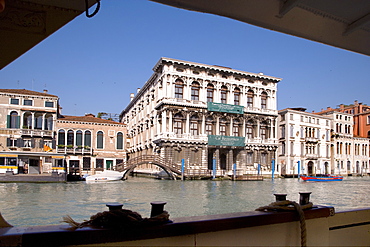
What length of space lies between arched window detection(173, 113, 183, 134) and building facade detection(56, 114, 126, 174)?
4997 mm

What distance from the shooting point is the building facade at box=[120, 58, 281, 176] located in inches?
946

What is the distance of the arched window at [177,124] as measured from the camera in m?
24.3

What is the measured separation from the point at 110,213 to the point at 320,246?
1401 millimetres

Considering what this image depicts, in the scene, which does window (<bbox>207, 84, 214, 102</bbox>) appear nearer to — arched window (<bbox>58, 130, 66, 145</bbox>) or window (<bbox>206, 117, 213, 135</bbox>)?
window (<bbox>206, 117, 213, 135</bbox>)

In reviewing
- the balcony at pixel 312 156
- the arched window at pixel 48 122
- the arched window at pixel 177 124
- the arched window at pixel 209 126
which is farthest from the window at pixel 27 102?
the balcony at pixel 312 156

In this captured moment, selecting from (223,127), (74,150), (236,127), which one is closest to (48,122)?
(74,150)

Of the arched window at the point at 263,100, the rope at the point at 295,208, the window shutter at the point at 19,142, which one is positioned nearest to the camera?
the rope at the point at 295,208

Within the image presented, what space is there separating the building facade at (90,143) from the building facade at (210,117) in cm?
291

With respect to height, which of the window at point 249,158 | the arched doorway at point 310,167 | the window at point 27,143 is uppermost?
the window at point 27,143

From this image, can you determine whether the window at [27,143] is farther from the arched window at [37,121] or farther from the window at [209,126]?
the window at [209,126]

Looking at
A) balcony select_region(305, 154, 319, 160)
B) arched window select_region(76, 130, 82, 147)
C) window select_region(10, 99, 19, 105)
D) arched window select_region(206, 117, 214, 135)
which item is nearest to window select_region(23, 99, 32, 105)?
window select_region(10, 99, 19, 105)

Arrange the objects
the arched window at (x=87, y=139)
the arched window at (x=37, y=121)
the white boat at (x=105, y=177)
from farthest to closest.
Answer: the arched window at (x=87, y=139) < the arched window at (x=37, y=121) < the white boat at (x=105, y=177)

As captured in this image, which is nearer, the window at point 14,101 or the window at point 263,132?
the window at point 14,101

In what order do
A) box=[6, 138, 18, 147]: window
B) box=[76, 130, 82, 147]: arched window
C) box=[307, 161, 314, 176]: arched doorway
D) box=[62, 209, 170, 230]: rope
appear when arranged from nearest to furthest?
box=[62, 209, 170, 230]: rope, box=[6, 138, 18, 147]: window, box=[76, 130, 82, 147]: arched window, box=[307, 161, 314, 176]: arched doorway
